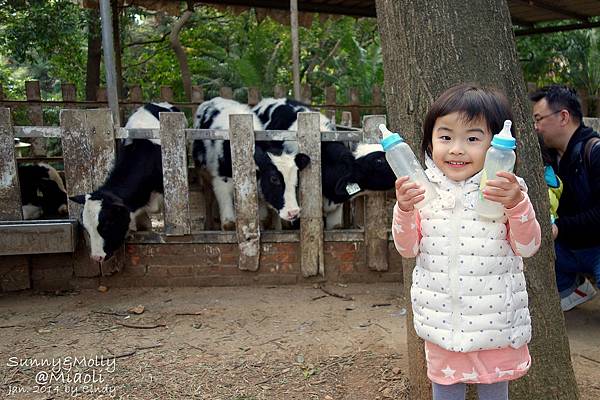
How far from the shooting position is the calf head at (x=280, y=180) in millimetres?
5172

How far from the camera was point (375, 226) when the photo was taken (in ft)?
16.7

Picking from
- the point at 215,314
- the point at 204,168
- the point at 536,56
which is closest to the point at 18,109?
the point at 204,168

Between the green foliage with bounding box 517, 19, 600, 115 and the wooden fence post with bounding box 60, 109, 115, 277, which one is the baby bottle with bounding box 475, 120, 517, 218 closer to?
the wooden fence post with bounding box 60, 109, 115, 277

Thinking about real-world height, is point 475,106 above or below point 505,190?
above

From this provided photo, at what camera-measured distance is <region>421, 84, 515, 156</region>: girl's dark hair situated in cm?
183

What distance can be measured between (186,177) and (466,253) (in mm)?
3513

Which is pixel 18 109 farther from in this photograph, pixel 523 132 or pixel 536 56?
pixel 536 56

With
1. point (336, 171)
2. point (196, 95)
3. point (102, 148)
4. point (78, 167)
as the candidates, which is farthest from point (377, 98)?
point (78, 167)

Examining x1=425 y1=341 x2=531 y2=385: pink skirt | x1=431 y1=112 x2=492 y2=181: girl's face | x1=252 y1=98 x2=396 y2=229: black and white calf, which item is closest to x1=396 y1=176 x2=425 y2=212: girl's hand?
x1=431 y1=112 x2=492 y2=181: girl's face

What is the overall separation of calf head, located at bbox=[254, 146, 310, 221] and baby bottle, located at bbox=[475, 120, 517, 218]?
334 cm

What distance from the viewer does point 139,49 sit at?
1664cm

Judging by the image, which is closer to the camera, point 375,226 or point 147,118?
point 375,226

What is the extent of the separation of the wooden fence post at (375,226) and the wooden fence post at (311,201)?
0.43m

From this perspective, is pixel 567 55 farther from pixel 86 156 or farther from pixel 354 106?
pixel 86 156
